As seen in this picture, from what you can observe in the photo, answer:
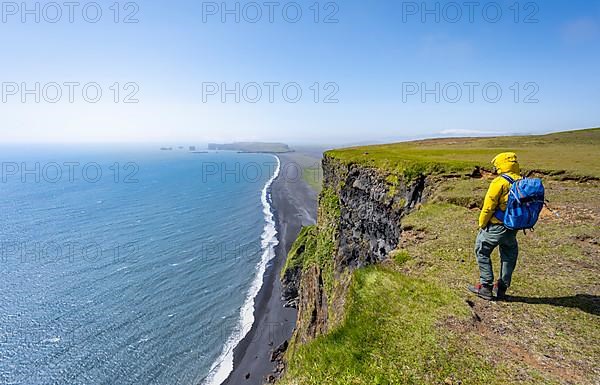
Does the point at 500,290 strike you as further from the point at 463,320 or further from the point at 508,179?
the point at 508,179

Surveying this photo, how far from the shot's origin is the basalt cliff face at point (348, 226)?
22956 mm

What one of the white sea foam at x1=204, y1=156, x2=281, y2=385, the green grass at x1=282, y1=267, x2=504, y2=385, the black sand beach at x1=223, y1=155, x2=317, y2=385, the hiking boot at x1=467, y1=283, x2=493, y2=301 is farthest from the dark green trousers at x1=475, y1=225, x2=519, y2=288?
the white sea foam at x1=204, y1=156, x2=281, y2=385

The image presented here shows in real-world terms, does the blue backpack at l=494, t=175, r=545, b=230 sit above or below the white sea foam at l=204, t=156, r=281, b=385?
above

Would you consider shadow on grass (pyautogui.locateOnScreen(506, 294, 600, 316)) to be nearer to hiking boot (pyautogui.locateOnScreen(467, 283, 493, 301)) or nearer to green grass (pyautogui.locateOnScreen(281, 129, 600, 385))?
green grass (pyautogui.locateOnScreen(281, 129, 600, 385))

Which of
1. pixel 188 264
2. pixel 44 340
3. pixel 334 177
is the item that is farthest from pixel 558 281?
pixel 188 264

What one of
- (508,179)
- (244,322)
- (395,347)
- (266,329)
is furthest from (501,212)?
(244,322)

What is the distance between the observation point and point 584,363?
21.2ft

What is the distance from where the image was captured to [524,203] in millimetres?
7863

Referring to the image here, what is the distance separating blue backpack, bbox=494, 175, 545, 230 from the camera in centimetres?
772

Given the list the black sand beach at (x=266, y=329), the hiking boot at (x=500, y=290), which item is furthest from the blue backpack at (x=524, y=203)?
the black sand beach at (x=266, y=329)

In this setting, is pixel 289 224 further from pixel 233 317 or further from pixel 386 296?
pixel 386 296

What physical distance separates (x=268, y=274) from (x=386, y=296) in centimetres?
5105

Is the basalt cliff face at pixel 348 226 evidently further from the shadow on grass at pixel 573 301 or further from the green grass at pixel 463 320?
the shadow on grass at pixel 573 301

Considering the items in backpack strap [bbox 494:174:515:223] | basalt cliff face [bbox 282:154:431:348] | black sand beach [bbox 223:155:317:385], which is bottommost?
black sand beach [bbox 223:155:317:385]
